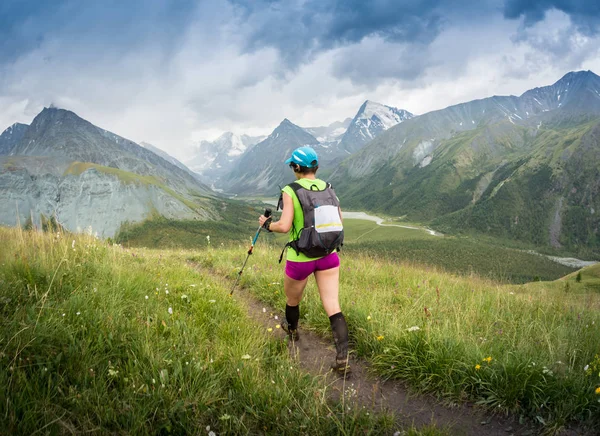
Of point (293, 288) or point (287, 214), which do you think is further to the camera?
point (293, 288)

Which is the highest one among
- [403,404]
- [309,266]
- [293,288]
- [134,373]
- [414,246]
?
[309,266]

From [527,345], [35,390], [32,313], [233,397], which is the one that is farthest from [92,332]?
[527,345]

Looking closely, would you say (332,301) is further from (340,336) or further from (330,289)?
(340,336)

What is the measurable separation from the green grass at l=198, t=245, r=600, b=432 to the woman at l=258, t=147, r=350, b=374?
623mm

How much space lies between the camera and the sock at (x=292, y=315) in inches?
205

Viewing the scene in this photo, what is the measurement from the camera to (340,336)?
14.5 feet

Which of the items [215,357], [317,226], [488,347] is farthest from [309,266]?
[488,347]

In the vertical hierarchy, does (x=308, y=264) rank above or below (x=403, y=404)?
above

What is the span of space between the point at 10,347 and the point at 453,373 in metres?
4.91

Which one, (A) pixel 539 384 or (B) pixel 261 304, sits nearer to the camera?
(A) pixel 539 384

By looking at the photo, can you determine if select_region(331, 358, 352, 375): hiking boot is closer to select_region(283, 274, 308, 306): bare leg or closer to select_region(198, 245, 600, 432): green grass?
select_region(198, 245, 600, 432): green grass

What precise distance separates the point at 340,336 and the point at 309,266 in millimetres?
1088

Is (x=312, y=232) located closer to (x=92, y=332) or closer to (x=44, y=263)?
(x=92, y=332)

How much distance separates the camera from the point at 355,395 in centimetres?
358
